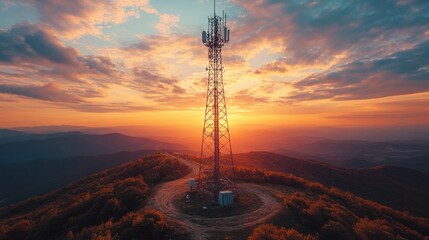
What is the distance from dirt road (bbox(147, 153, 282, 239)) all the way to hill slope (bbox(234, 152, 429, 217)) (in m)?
47.2

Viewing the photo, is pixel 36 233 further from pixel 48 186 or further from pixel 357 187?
pixel 48 186

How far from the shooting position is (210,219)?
23406 millimetres

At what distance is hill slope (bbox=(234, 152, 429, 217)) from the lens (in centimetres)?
6825

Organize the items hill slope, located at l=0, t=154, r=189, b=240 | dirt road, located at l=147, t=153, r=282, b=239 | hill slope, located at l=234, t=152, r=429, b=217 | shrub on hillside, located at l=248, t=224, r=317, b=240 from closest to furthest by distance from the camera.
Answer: shrub on hillside, located at l=248, t=224, r=317, b=240 < hill slope, located at l=0, t=154, r=189, b=240 < dirt road, located at l=147, t=153, r=282, b=239 < hill slope, located at l=234, t=152, r=429, b=217

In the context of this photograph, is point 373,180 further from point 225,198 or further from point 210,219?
point 210,219

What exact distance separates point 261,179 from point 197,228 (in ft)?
67.3

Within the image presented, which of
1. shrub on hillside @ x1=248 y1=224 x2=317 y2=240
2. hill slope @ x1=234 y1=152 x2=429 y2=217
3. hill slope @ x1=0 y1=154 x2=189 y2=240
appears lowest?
hill slope @ x1=234 y1=152 x2=429 y2=217

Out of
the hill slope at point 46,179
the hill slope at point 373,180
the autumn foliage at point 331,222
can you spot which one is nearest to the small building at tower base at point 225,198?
the autumn foliage at point 331,222

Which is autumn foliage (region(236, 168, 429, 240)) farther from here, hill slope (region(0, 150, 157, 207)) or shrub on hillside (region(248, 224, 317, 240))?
hill slope (region(0, 150, 157, 207))

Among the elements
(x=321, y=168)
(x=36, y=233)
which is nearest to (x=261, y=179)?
(x=36, y=233)

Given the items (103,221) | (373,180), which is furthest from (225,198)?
(373,180)

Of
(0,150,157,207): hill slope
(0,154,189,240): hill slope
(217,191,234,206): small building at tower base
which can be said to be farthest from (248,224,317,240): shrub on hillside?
(0,150,157,207): hill slope

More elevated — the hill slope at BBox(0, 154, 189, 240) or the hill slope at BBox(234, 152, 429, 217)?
the hill slope at BBox(0, 154, 189, 240)

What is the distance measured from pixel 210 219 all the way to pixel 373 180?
260 ft
